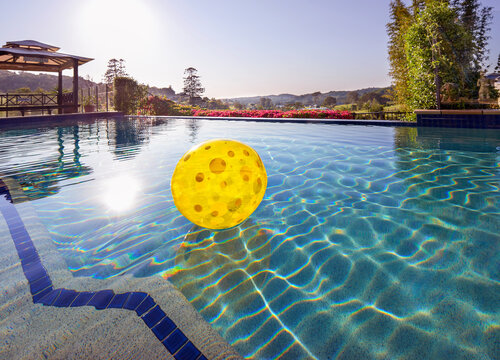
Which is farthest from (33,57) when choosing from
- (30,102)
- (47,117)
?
(30,102)

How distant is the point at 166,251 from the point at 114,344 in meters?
1.14

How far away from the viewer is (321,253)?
2600 millimetres

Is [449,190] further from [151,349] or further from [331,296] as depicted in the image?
[151,349]

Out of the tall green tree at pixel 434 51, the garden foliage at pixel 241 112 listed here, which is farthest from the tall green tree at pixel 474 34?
the garden foliage at pixel 241 112

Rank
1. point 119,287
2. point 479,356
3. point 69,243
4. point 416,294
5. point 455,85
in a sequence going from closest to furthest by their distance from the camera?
point 479,356
point 416,294
point 119,287
point 69,243
point 455,85

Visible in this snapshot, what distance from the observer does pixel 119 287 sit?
216cm

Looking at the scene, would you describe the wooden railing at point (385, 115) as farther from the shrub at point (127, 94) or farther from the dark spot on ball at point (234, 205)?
the shrub at point (127, 94)

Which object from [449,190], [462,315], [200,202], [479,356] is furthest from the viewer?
[449,190]

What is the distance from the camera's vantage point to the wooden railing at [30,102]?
17.6 meters

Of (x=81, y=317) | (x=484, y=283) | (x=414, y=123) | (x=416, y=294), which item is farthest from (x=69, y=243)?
(x=414, y=123)

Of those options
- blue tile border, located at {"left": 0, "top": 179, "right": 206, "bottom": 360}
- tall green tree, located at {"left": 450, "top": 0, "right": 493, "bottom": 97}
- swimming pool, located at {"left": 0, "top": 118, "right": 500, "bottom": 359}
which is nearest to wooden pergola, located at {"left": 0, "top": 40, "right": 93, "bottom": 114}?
swimming pool, located at {"left": 0, "top": 118, "right": 500, "bottom": 359}

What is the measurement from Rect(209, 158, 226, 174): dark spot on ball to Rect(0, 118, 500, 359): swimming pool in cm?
78

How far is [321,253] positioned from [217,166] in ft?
4.24

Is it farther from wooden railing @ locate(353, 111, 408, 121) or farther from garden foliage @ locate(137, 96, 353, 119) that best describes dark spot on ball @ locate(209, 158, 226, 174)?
garden foliage @ locate(137, 96, 353, 119)
